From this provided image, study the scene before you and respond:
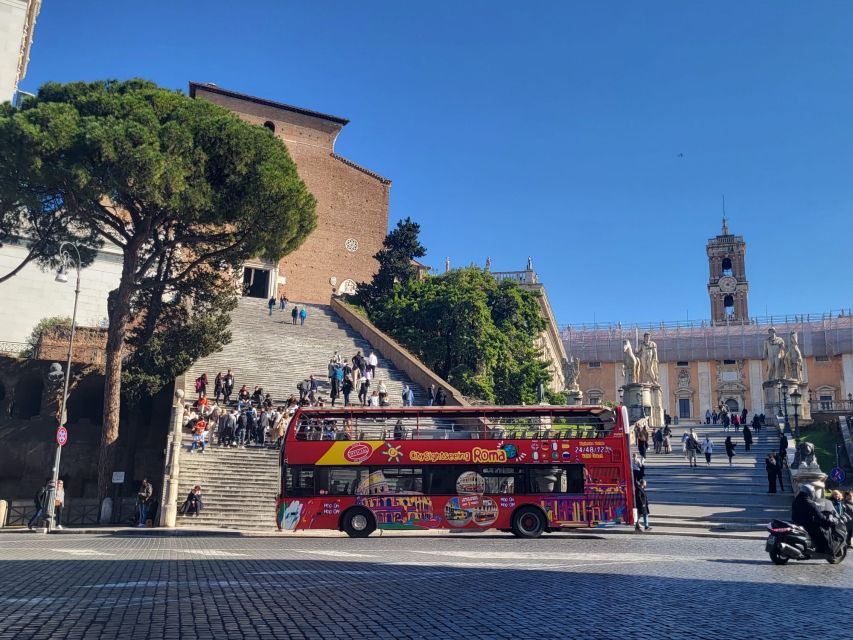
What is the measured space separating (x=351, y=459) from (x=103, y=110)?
14.1m

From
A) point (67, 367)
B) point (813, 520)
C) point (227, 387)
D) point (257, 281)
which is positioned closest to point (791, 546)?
point (813, 520)

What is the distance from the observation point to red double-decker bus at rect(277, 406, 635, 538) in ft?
56.3

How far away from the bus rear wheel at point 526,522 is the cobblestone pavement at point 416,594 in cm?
344

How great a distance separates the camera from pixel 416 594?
8070mm

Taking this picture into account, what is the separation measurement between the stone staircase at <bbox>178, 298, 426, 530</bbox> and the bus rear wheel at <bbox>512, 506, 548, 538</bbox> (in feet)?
22.6

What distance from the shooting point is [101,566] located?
1078cm

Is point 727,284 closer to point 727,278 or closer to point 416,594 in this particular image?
point 727,278

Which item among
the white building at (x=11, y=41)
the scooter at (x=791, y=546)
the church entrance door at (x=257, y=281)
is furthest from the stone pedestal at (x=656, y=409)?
the white building at (x=11, y=41)

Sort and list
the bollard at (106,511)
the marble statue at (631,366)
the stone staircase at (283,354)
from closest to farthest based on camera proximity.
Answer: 1. the bollard at (106,511)
2. the stone staircase at (283,354)
3. the marble statue at (631,366)

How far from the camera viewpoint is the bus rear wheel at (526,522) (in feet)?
56.4

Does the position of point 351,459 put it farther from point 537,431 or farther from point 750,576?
point 750,576

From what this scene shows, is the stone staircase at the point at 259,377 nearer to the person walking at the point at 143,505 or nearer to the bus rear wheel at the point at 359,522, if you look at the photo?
the person walking at the point at 143,505

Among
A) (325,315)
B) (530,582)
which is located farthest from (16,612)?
(325,315)

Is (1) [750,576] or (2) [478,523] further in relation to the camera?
(2) [478,523]
